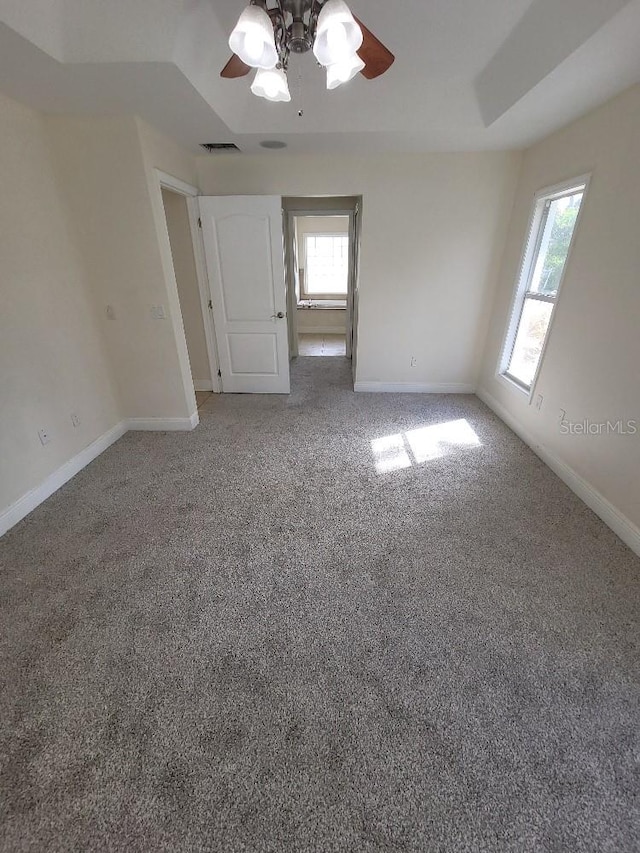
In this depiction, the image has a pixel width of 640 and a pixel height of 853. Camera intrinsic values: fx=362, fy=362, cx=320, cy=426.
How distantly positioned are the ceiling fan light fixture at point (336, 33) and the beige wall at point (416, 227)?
252 cm

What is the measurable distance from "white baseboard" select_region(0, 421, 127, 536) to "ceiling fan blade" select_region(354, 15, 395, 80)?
3.06 meters

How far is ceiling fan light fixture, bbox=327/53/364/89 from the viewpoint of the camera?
143 cm

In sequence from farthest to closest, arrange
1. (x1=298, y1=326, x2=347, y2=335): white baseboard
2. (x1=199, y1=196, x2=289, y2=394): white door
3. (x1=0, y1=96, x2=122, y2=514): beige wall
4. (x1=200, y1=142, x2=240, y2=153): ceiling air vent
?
(x1=298, y1=326, x2=347, y2=335): white baseboard < (x1=199, y1=196, x2=289, y2=394): white door < (x1=200, y1=142, x2=240, y2=153): ceiling air vent < (x1=0, y1=96, x2=122, y2=514): beige wall

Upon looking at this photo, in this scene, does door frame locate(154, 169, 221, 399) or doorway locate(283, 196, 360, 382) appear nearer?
door frame locate(154, 169, 221, 399)

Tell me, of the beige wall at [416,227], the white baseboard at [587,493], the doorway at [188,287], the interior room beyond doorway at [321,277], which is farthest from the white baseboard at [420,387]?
the interior room beyond doorway at [321,277]

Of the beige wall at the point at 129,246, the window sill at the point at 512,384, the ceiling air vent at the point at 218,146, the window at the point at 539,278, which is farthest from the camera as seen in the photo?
the window sill at the point at 512,384

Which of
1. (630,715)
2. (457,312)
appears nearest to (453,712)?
(630,715)

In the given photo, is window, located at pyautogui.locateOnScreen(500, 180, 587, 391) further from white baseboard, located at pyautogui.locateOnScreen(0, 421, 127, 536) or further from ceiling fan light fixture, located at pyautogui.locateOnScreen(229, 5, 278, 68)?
white baseboard, located at pyautogui.locateOnScreen(0, 421, 127, 536)

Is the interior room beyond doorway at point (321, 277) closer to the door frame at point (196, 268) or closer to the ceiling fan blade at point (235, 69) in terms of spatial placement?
the door frame at point (196, 268)

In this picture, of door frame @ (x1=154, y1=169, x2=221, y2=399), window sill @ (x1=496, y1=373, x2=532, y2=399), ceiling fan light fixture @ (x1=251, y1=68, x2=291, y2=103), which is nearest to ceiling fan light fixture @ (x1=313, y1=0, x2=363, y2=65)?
ceiling fan light fixture @ (x1=251, y1=68, x2=291, y2=103)

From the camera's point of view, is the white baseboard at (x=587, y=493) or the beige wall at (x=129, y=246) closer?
the white baseboard at (x=587, y=493)

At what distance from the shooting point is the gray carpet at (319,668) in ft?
3.63

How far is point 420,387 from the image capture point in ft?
14.3

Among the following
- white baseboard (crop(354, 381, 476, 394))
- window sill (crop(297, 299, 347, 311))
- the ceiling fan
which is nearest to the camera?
the ceiling fan
